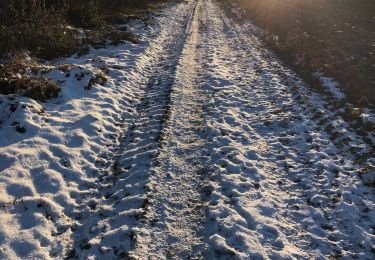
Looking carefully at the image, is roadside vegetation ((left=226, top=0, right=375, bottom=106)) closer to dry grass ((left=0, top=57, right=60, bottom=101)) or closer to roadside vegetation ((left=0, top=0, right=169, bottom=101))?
roadside vegetation ((left=0, top=0, right=169, bottom=101))

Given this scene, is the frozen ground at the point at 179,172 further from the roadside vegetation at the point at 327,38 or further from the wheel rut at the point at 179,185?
the roadside vegetation at the point at 327,38

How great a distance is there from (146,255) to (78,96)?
21.8 ft

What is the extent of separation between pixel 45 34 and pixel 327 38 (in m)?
15.3

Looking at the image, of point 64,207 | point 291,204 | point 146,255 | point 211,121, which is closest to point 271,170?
point 291,204

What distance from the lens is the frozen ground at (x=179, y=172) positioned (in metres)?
6.61

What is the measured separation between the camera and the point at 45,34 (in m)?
14.3

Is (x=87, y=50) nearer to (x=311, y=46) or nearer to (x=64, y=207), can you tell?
(x=64, y=207)

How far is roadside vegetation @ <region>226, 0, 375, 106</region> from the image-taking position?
14.4 meters

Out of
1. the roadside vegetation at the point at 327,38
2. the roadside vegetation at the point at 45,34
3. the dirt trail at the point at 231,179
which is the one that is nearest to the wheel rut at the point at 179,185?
the dirt trail at the point at 231,179

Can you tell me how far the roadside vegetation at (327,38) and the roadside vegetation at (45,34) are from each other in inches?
337

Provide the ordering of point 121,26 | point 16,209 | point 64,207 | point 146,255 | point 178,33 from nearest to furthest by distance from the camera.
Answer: point 146,255, point 16,209, point 64,207, point 121,26, point 178,33

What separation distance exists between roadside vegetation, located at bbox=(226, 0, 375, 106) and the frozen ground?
6.49ft

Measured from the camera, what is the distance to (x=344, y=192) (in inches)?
318

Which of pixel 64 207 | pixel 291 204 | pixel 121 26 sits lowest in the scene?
pixel 64 207
